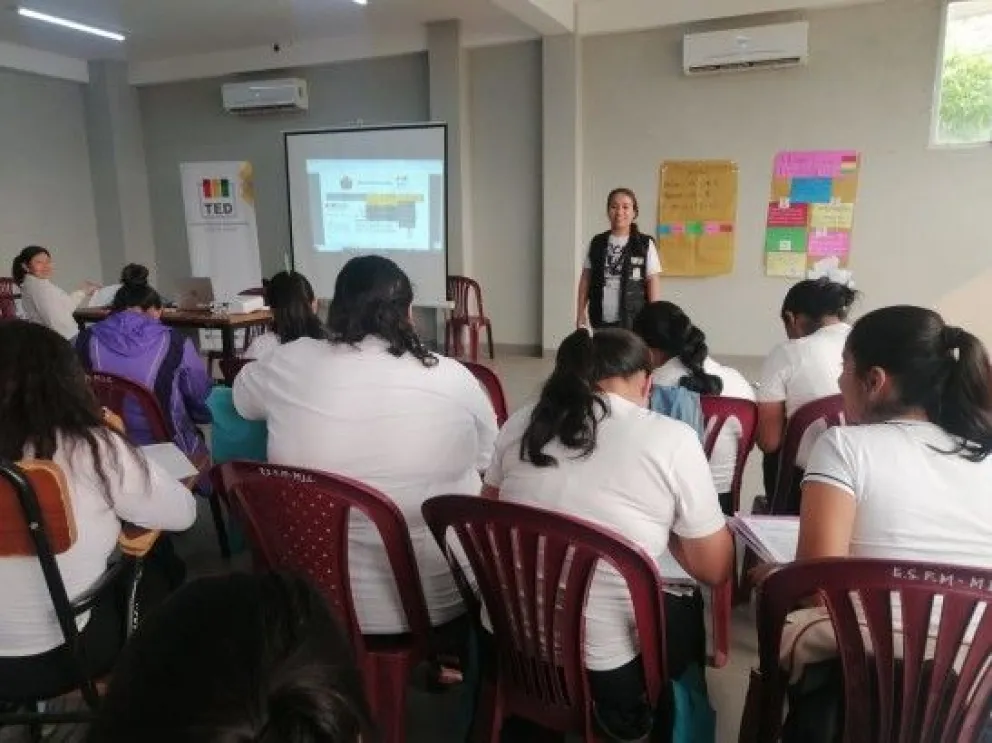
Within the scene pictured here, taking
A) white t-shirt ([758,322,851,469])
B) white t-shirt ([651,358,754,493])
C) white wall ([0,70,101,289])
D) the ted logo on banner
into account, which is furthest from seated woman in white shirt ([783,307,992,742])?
white wall ([0,70,101,289])

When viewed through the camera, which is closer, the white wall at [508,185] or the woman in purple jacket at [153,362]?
the woman in purple jacket at [153,362]

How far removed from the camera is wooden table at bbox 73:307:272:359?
4285 mm

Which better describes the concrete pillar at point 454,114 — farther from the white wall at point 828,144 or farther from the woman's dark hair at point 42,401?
the woman's dark hair at point 42,401

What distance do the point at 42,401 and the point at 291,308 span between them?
4.38 ft

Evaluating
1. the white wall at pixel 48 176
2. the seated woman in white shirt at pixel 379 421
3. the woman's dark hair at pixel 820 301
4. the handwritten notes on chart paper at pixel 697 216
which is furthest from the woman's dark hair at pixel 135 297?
the white wall at pixel 48 176

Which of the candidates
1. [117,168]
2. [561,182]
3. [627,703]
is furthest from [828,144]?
[117,168]

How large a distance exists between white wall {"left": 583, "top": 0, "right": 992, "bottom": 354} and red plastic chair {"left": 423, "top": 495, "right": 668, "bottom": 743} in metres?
4.88

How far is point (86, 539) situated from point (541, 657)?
930 millimetres

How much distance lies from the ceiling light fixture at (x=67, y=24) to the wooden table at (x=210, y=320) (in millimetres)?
2673

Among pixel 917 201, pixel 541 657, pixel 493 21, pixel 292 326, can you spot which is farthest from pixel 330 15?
pixel 541 657

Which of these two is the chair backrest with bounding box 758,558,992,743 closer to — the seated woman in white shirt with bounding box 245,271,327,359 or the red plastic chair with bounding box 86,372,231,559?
the red plastic chair with bounding box 86,372,231,559

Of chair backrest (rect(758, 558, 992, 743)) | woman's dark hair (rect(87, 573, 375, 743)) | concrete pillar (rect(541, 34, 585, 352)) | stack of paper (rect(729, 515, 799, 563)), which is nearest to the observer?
woman's dark hair (rect(87, 573, 375, 743))

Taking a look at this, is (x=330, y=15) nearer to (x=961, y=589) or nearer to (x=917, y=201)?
(x=917, y=201)

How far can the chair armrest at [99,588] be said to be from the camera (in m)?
1.45
